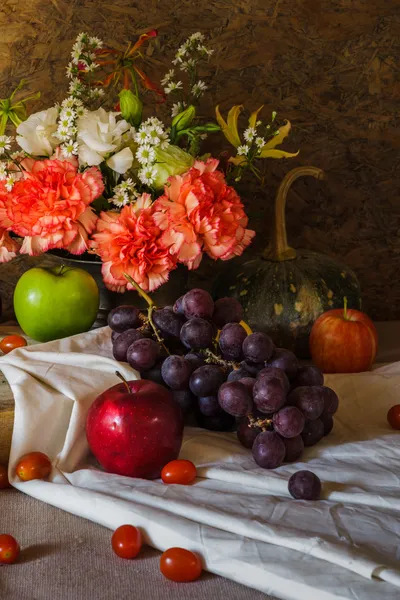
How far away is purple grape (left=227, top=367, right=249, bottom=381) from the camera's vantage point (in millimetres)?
1166

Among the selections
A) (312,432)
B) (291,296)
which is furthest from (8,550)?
(291,296)

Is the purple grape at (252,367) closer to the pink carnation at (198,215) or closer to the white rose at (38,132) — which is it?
the pink carnation at (198,215)

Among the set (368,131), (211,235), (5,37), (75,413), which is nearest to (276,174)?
(368,131)

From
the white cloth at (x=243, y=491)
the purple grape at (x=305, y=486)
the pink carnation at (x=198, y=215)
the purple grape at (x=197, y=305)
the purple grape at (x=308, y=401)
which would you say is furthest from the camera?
the pink carnation at (x=198, y=215)

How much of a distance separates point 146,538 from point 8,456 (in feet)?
1.10

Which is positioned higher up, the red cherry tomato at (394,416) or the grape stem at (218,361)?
the grape stem at (218,361)

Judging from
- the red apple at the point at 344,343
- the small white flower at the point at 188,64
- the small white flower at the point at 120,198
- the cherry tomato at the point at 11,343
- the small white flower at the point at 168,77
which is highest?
the small white flower at the point at 188,64

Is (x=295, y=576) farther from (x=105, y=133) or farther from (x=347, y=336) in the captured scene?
(x=105, y=133)

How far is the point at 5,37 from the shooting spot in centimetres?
166

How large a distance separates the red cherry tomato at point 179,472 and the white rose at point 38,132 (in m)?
0.70

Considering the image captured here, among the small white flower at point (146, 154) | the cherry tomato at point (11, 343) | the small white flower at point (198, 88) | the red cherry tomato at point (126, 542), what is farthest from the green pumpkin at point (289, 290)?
the red cherry tomato at point (126, 542)

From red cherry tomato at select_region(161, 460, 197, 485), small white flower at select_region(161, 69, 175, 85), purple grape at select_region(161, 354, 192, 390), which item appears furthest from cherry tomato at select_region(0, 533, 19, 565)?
small white flower at select_region(161, 69, 175, 85)

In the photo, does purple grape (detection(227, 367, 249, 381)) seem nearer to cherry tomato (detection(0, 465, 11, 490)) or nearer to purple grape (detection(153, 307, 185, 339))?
purple grape (detection(153, 307, 185, 339))

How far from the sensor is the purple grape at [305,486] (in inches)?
39.9
